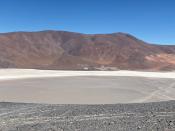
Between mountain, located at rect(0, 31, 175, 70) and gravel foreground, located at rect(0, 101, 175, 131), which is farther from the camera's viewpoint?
mountain, located at rect(0, 31, 175, 70)

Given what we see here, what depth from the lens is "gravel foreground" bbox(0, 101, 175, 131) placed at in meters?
9.40

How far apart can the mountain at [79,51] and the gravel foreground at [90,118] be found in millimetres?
68341

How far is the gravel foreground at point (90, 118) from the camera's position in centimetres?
940

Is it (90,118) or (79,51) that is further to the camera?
(79,51)

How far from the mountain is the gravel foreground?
6834cm

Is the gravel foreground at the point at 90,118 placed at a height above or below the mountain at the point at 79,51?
below

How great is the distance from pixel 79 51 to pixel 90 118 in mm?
88189

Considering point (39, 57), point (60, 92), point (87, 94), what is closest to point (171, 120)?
point (87, 94)

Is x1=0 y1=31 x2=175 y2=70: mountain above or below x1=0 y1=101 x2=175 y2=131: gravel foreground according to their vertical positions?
above

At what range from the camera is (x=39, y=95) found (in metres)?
20.5

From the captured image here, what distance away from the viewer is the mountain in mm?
87250

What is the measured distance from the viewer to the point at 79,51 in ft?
324

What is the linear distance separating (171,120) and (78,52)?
292 feet

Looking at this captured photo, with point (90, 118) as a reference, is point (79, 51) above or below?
above
